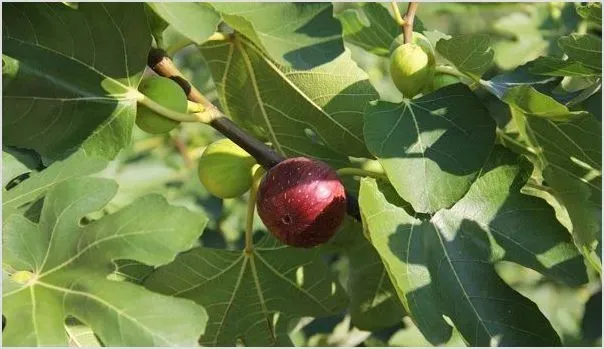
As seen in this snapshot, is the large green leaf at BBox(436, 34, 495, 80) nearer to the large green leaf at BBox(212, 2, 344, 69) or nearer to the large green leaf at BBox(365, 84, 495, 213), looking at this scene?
the large green leaf at BBox(365, 84, 495, 213)

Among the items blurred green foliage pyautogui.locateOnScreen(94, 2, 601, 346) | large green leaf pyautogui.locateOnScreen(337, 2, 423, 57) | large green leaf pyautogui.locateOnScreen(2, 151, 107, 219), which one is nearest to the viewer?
large green leaf pyautogui.locateOnScreen(2, 151, 107, 219)

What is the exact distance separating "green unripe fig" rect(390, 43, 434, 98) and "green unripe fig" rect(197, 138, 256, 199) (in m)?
0.22

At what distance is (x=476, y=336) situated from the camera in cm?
132

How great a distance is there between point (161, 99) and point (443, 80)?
384 millimetres

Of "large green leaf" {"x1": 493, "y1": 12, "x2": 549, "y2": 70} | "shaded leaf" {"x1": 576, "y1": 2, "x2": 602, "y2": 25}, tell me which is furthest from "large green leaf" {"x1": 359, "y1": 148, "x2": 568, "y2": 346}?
"large green leaf" {"x1": 493, "y1": 12, "x2": 549, "y2": 70}

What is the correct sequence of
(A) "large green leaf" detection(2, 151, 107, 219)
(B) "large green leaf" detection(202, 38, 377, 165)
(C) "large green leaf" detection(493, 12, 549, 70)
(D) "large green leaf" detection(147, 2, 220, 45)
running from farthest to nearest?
(C) "large green leaf" detection(493, 12, 549, 70) < (B) "large green leaf" detection(202, 38, 377, 165) < (A) "large green leaf" detection(2, 151, 107, 219) < (D) "large green leaf" detection(147, 2, 220, 45)

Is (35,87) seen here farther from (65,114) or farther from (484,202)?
(484,202)

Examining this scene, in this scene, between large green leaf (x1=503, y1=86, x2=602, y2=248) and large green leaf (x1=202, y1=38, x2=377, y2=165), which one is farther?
large green leaf (x1=202, y1=38, x2=377, y2=165)

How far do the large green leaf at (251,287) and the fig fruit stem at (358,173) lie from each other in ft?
0.54

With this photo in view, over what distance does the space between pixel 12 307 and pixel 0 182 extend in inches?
6.6

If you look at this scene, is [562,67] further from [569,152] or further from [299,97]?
[299,97]

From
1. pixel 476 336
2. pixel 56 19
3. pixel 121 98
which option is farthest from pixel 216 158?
pixel 476 336

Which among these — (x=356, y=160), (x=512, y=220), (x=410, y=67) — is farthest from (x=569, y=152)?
(x=356, y=160)

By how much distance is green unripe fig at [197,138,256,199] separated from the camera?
1.43 meters
